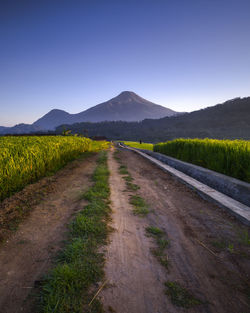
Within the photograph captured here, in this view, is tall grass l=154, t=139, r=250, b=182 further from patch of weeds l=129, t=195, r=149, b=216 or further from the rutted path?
the rutted path

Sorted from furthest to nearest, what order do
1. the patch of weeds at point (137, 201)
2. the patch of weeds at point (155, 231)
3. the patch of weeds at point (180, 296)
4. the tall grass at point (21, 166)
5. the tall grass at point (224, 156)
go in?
the tall grass at point (224, 156) < the tall grass at point (21, 166) < the patch of weeds at point (137, 201) < the patch of weeds at point (155, 231) < the patch of weeds at point (180, 296)

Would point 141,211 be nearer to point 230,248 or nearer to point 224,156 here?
point 230,248

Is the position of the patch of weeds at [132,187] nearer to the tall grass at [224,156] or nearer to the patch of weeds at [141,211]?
the patch of weeds at [141,211]

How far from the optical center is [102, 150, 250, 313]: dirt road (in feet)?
5.10

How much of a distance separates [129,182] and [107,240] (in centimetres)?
335

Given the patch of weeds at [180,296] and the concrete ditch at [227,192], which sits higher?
the concrete ditch at [227,192]

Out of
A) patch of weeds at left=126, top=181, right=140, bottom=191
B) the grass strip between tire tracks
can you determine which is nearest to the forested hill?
patch of weeds at left=126, top=181, right=140, bottom=191

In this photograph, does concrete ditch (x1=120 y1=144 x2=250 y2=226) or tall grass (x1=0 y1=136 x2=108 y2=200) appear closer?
concrete ditch (x1=120 y1=144 x2=250 y2=226)

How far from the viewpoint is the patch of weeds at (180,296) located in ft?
5.05

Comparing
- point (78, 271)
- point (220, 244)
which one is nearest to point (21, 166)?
point (78, 271)

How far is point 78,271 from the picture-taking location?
5.74 feet

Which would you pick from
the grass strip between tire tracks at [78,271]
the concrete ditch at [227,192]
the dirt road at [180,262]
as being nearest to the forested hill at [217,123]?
the concrete ditch at [227,192]

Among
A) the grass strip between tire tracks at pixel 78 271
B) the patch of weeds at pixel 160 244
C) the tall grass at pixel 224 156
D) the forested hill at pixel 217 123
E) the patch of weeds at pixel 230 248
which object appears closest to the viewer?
the grass strip between tire tracks at pixel 78 271

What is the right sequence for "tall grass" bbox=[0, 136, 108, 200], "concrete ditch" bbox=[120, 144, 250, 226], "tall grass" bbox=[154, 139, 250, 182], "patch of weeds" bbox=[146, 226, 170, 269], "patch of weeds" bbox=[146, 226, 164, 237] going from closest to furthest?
"patch of weeds" bbox=[146, 226, 170, 269] < "patch of weeds" bbox=[146, 226, 164, 237] < "concrete ditch" bbox=[120, 144, 250, 226] < "tall grass" bbox=[0, 136, 108, 200] < "tall grass" bbox=[154, 139, 250, 182]
